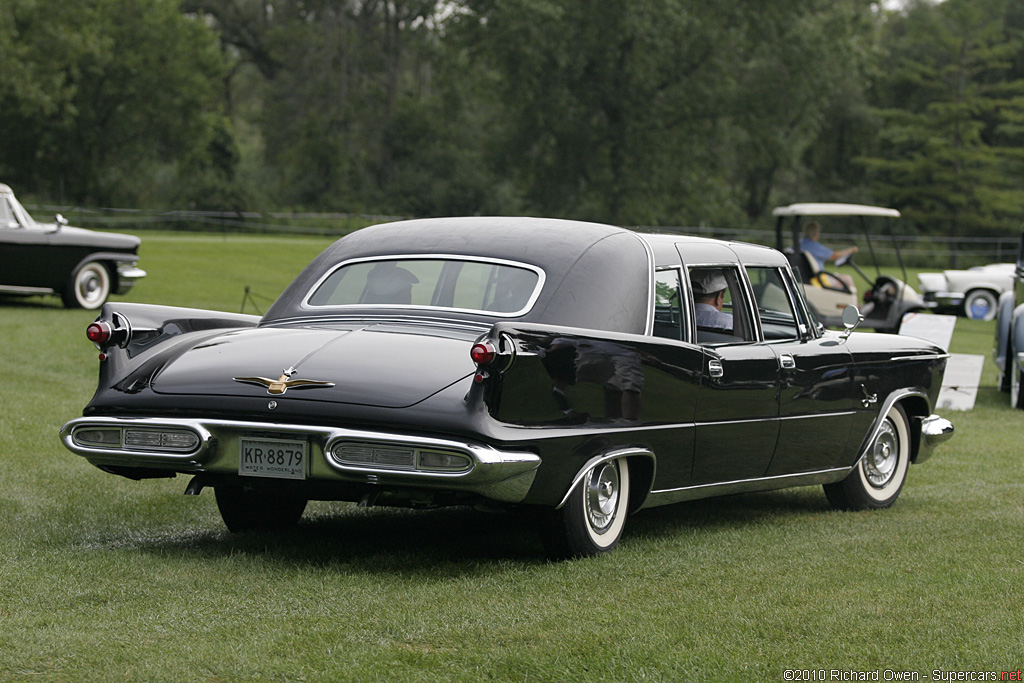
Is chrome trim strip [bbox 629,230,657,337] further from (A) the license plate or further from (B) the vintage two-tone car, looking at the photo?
(A) the license plate

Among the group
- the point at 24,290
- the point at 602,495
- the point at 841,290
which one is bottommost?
the point at 24,290

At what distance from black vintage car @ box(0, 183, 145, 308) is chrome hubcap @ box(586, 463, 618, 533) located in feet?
46.8

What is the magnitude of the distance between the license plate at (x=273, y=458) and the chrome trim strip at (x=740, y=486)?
1.63m

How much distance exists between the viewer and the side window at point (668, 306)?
19.7ft

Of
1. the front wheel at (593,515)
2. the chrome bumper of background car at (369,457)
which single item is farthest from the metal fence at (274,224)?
the chrome bumper of background car at (369,457)

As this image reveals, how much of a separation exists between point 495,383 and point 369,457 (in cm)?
54

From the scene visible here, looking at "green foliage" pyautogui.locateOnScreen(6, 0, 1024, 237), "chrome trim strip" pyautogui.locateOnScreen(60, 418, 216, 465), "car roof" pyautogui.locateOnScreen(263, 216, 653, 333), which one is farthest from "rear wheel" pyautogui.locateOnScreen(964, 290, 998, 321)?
"chrome trim strip" pyautogui.locateOnScreen(60, 418, 216, 465)

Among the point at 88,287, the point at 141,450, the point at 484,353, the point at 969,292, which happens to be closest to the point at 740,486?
the point at 484,353

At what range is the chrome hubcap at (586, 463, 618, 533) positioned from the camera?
5.52 meters

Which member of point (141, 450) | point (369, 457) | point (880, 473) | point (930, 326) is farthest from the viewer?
point (930, 326)

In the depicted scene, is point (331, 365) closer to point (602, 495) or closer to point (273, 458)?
point (273, 458)

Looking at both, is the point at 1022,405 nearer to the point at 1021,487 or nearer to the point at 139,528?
the point at 1021,487

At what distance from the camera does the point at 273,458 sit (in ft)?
16.7

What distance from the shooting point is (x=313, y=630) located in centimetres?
414
